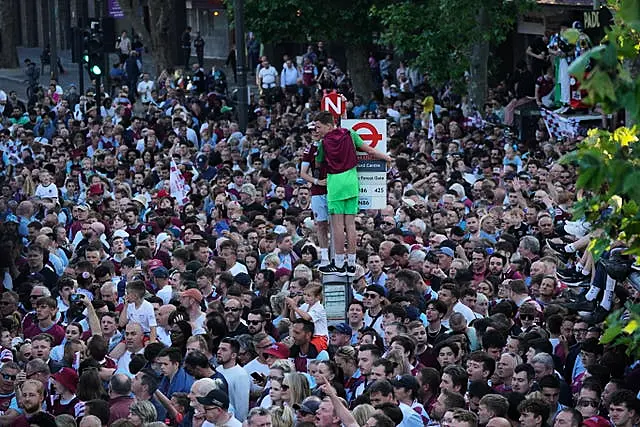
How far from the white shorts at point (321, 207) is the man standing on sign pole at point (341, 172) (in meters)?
0.38

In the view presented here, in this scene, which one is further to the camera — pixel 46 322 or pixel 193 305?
pixel 46 322

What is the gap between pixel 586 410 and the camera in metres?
9.66

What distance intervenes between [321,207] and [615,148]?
7974mm

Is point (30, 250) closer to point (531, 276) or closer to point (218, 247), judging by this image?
point (218, 247)

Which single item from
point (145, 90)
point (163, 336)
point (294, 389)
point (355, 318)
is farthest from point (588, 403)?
point (145, 90)

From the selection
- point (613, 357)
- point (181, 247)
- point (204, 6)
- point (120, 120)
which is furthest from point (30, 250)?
point (204, 6)

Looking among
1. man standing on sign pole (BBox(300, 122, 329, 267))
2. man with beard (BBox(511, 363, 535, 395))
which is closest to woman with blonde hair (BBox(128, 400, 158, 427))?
man with beard (BBox(511, 363, 535, 395))

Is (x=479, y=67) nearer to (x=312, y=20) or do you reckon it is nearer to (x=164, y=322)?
(x=312, y=20)

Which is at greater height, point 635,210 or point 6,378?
point 635,210

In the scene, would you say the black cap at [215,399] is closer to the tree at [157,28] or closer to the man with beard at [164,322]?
the man with beard at [164,322]

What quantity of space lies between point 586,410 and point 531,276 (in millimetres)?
3873

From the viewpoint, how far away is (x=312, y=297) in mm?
12547

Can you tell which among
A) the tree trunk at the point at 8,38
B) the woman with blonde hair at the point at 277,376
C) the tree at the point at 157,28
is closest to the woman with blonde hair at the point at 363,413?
the woman with blonde hair at the point at 277,376

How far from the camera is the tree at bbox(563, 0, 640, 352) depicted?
5.34 m
